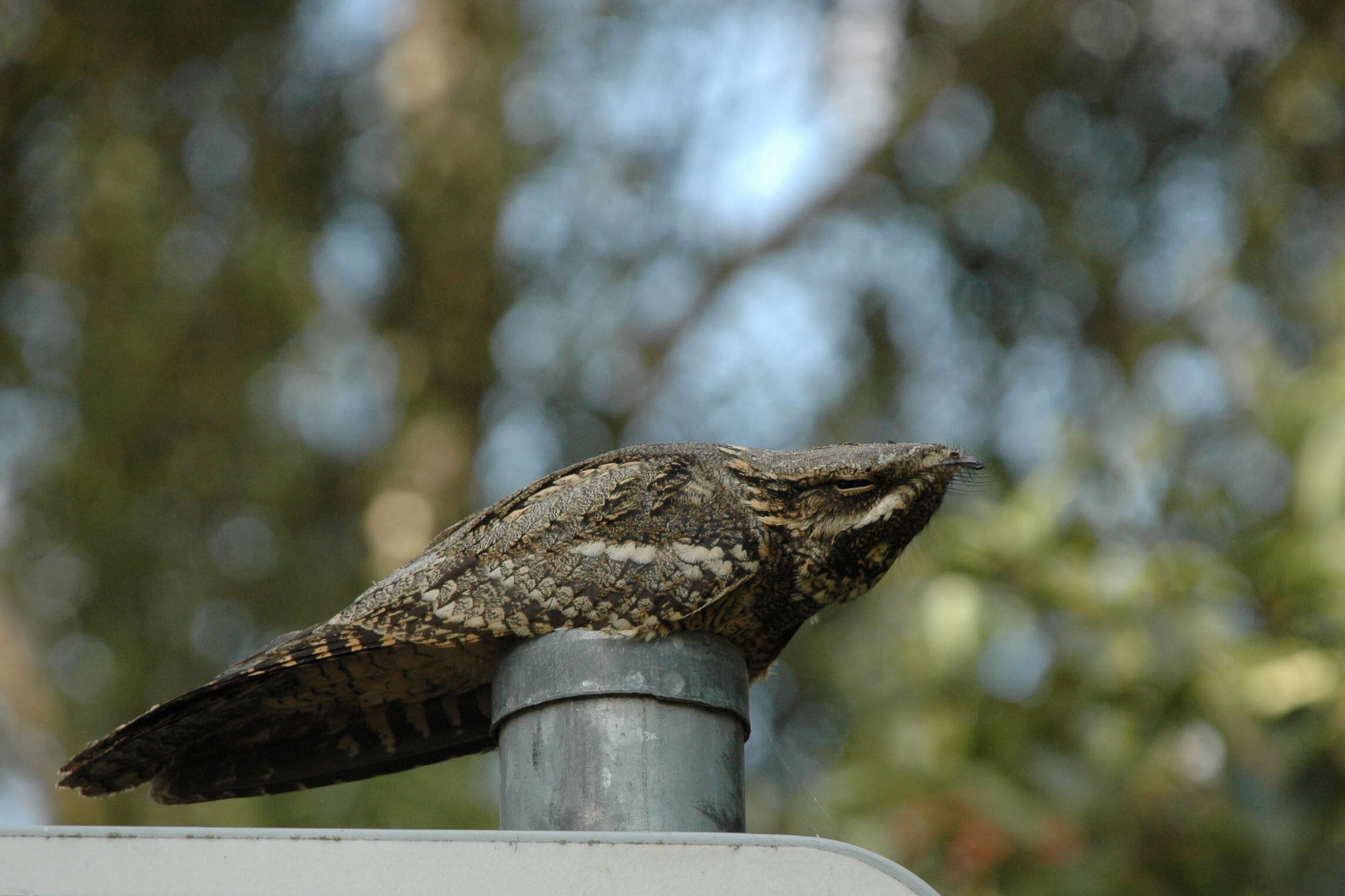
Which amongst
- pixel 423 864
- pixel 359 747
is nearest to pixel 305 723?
pixel 359 747

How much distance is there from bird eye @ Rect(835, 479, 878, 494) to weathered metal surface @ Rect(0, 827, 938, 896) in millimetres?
908

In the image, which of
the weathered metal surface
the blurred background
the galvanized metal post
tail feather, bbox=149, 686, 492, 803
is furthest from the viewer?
the blurred background

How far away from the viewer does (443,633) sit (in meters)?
2.35


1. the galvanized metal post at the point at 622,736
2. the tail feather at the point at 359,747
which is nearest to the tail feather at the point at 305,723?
the tail feather at the point at 359,747

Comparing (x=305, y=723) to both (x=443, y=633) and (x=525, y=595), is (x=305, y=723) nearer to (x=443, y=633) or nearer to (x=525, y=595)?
(x=443, y=633)

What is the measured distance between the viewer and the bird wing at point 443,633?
90.0 inches

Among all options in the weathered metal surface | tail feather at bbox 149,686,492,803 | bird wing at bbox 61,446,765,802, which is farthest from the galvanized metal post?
tail feather at bbox 149,686,492,803

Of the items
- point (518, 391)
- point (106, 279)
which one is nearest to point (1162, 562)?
point (518, 391)

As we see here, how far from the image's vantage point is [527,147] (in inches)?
372

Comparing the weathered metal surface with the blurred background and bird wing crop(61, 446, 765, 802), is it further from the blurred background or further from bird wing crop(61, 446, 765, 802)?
the blurred background

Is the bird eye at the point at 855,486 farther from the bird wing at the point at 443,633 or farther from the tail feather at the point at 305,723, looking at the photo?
the tail feather at the point at 305,723

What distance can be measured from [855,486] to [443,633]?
76cm

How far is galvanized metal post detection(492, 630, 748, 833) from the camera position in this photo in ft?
6.37

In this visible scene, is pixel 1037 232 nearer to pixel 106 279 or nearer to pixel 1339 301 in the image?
pixel 1339 301
